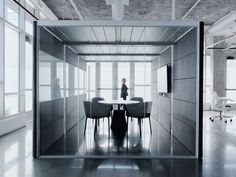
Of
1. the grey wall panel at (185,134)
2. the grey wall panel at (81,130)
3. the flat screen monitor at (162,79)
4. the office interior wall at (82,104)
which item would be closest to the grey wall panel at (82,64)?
the office interior wall at (82,104)

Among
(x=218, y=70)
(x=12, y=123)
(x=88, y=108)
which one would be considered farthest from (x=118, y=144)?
(x=218, y=70)

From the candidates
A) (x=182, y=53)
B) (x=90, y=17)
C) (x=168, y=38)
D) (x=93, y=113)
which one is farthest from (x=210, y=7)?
(x=93, y=113)

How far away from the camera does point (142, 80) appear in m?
6.02

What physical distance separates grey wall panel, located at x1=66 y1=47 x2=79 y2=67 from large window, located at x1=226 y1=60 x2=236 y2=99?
10.2 meters

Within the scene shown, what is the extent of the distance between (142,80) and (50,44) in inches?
101

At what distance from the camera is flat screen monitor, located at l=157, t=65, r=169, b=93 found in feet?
20.9

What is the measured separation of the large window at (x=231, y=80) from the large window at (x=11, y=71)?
11279 millimetres

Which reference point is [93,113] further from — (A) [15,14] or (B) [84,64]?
(A) [15,14]

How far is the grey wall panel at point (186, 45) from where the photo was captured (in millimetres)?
4469

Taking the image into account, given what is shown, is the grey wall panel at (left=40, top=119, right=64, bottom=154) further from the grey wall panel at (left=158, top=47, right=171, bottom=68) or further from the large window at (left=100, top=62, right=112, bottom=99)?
the grey wall panel at (left=158, top=47, right=171, bottom=68)

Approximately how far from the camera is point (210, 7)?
7.99 meters

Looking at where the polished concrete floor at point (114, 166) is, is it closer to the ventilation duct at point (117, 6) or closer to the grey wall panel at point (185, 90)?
the grey wall panel at point (185, 90)

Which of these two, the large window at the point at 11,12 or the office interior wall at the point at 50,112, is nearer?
the office interior wall at the point at 50,112

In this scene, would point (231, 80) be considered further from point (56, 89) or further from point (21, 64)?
point (21, 64)
